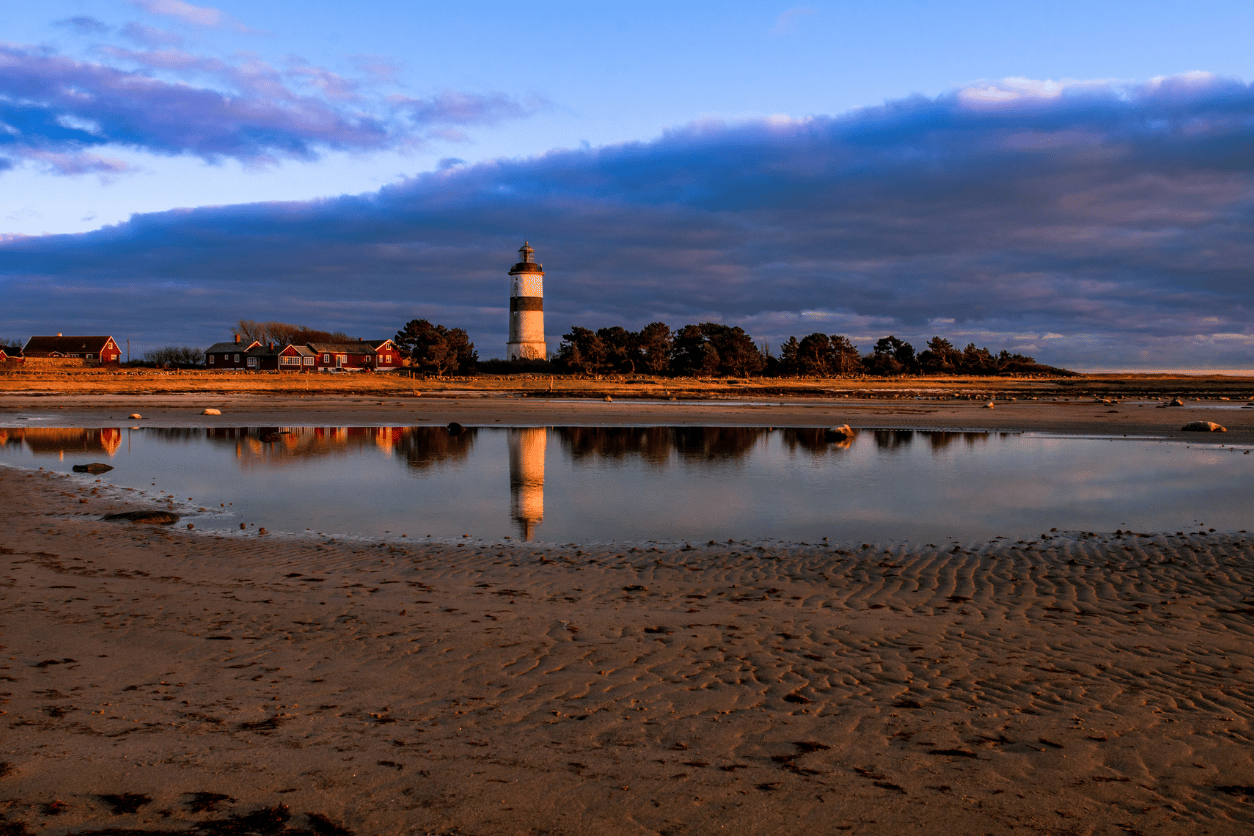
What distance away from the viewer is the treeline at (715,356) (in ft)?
289

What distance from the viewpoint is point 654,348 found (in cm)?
9138

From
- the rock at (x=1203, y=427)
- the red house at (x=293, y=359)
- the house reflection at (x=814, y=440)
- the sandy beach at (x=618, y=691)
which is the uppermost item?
the red house at (x=293, y=359)

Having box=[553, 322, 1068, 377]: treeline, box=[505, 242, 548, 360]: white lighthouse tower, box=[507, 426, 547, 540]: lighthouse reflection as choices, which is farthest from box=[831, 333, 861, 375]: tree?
box=[507, 426, 547, 540]: lighthouse reflection

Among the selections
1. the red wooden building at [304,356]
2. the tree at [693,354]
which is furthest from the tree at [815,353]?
the red wooden building at [304,356]

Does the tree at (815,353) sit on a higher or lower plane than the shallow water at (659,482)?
higher

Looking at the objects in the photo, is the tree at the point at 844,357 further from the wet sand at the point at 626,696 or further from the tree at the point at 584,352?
the wet sand at the point at 626,696

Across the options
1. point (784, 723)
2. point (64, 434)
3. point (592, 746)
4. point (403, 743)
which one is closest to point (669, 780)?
point (592, 746)

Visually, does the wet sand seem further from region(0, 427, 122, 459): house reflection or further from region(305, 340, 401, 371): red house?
region(305, 340, 401, 371): red house

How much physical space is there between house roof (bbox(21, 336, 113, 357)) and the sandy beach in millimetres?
106630

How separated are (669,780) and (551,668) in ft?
6.54

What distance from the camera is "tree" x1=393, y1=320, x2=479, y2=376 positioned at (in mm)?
84500

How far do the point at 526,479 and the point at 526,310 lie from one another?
228 feet

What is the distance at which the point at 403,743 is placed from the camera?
16.2ft

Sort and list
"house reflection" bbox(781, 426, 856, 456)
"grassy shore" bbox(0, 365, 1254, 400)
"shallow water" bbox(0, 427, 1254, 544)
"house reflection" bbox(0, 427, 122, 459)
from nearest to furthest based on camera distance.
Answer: "shallow water" bbox(0, 427, 1254, 544) < "house reflection" bbox(0, 427, 122, 459) < "house reflection" bbox(781, 426, 856, 456) < "grassy shore" bbox(0, 365, 1254, 400)
